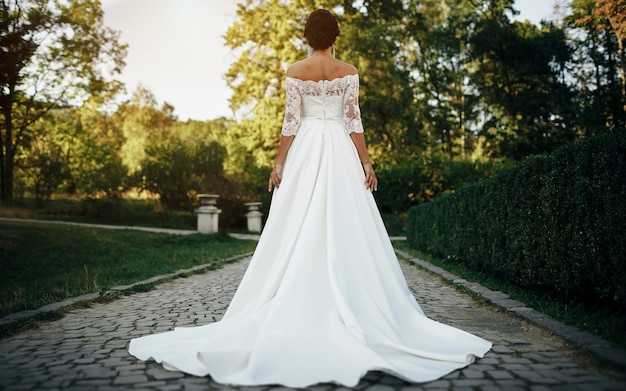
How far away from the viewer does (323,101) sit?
398 centimetres

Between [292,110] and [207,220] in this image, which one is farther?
[207,220]

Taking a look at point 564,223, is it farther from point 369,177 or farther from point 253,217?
point 253,217

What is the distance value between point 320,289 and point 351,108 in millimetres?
1580

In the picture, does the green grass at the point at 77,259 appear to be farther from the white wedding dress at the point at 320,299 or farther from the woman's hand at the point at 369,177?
the woman's hand at the point at 369,177

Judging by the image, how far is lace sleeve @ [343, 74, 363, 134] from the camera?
3.97m

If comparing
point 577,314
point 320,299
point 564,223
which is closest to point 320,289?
point 320,299

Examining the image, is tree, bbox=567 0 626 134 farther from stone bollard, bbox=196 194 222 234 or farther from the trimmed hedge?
the trimmed hedge

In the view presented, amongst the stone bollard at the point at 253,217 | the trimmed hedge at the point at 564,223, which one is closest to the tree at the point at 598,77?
the stone bollard at the point at 253,217

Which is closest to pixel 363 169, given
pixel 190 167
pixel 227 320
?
pixel 227 320

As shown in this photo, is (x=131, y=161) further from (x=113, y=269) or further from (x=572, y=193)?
(x=572, y=193)

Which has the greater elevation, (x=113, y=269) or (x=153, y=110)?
(x=153, y=110)

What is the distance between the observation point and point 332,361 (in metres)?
2.85

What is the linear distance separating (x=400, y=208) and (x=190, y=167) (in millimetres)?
10793

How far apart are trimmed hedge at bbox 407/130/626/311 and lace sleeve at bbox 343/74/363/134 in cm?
216
